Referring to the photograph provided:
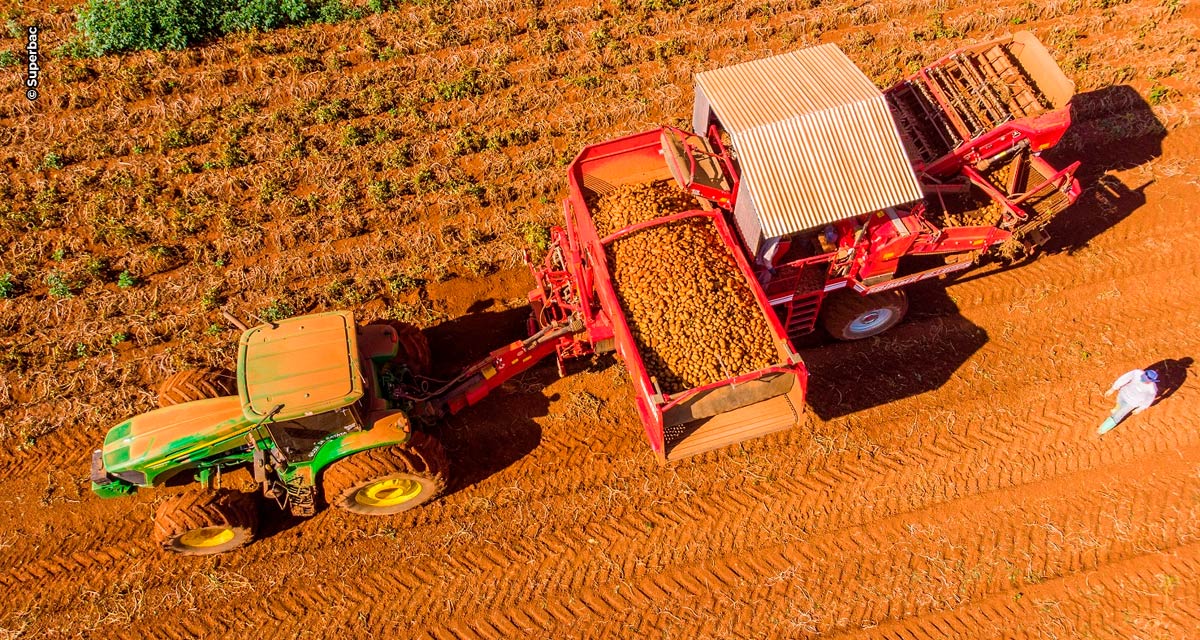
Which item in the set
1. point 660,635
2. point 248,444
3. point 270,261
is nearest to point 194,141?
point 270,261

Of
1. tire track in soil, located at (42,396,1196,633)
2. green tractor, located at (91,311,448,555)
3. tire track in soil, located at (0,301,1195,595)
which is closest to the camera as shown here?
green tractor, located at (91,311,448,555)

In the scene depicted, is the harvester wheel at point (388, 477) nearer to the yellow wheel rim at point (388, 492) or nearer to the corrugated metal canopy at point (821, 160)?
the yellow wheel rim at point (388, 492)

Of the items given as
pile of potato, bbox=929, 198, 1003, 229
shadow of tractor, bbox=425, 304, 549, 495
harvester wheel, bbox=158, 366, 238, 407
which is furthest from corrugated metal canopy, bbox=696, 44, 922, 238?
harvester wheel, bbox=158, 366, 238, 407

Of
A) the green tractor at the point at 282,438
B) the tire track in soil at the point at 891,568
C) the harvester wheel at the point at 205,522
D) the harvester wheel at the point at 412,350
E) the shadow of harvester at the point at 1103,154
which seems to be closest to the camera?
the green tractor at the point at 282,438

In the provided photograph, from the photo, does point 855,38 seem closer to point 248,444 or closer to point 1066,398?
point 1066,398

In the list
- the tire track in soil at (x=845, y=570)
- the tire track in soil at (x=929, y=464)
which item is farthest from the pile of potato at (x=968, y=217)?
the tire track in soil at (x=845, y=570)

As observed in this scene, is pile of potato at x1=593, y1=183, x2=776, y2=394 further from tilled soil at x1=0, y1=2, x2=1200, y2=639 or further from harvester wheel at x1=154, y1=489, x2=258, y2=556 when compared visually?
harvester wheel at x1=154, y1=489, x2=258, y2=556
